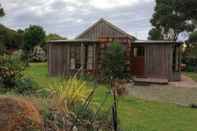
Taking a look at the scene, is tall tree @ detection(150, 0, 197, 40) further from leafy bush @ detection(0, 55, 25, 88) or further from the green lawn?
leafy bush @ detection(0, 55, 25, 88)

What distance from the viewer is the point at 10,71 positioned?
37.4 ft

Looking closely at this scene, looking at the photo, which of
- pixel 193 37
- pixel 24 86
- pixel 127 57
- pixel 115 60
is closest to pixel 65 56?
pixel 127 57

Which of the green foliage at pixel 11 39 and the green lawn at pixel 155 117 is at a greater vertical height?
the green foliage at pixel 11 39

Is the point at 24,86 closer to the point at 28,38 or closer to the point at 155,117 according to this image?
the point at 155,117

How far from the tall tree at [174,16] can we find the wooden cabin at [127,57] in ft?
35.3

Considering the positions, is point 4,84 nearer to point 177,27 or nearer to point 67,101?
point 67,101

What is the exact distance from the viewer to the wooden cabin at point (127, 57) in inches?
864

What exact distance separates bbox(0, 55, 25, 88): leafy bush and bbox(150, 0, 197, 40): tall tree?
23.6 m

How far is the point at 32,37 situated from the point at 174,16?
1538cm

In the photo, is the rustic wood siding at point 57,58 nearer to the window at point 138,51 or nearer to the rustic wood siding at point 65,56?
the rustic wood siding at point 65,56

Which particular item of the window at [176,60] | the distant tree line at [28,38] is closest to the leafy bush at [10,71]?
the window at [176,60]

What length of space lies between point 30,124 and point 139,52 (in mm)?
18611

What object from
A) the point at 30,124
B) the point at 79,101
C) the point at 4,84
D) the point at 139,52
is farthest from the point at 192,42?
the point at 30,124

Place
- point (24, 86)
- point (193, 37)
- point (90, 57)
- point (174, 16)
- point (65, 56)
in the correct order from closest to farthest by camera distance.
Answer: point (24, 86)
point (90, 57)
point (65, 56)
point (174, 16)
point (193, 37)
